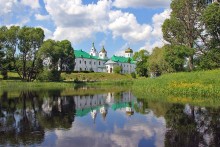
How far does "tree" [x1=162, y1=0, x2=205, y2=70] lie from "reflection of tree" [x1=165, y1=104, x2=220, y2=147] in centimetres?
2946

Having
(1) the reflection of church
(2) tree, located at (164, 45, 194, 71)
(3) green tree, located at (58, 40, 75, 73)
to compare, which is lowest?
(1) the reflection of church

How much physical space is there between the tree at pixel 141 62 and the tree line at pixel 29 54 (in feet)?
151

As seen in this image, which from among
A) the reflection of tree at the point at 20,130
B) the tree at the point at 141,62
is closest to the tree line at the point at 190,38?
the reflection of tree at the point at 20,130

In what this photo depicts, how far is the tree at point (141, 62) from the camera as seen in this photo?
426 ft

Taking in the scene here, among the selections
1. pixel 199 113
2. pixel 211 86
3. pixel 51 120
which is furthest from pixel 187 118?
pixel 211 86

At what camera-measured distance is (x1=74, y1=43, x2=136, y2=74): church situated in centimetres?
15412

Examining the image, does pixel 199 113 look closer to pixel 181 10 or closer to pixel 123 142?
pixel 123 142

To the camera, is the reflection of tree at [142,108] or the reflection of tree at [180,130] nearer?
the reflection of tree at [180,130]

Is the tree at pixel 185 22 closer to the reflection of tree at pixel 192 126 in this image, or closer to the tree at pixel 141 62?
the reflection of tree at pixel 192 126

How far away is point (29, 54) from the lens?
288ft

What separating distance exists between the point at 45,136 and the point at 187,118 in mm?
10309

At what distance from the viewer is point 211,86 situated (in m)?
36.8

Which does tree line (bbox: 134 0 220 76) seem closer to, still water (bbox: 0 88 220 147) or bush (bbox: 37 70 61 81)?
still water (bbox: 0 88 220 147)

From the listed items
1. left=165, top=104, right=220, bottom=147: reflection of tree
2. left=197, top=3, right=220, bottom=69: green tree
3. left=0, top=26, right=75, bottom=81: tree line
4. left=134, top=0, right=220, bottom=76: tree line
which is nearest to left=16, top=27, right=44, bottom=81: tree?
left=0, top=26, right=75, bottom=81: tree line
